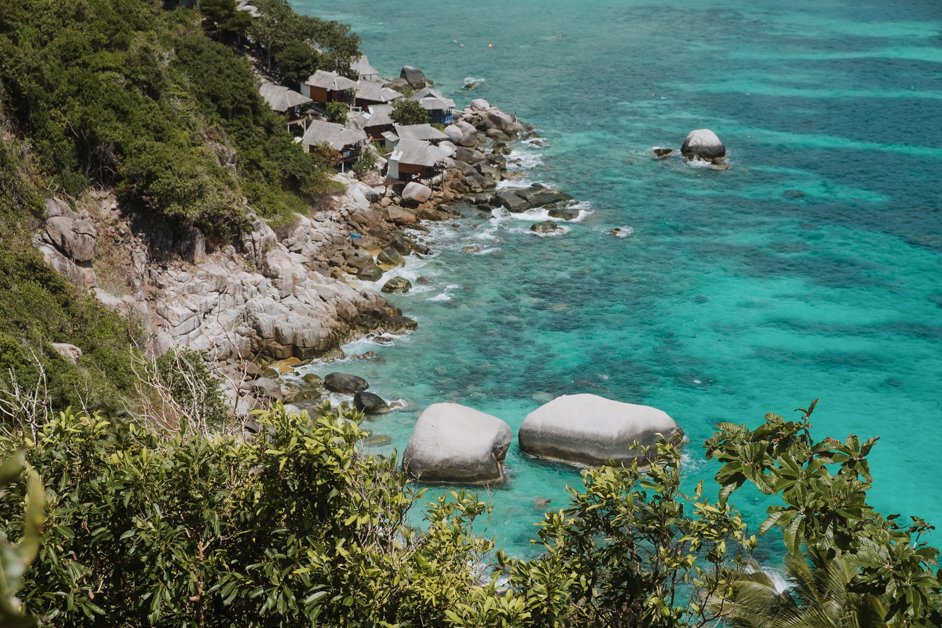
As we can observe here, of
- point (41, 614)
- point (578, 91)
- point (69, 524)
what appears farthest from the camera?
point (578, 91)

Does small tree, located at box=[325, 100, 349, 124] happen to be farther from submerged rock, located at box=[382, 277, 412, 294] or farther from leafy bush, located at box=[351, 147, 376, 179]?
submerged rock, located at box=[382, 277, 412, 294]

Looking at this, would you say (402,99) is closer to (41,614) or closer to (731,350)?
(731,350)

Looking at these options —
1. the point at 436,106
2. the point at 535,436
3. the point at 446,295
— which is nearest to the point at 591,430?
the point at 535,436

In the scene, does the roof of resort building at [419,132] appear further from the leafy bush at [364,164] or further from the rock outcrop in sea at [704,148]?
the rock outcrop in sea at [704,148]

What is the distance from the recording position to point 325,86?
48750mm

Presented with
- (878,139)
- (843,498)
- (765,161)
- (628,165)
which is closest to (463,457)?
(843,498)

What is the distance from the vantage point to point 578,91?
62750mm

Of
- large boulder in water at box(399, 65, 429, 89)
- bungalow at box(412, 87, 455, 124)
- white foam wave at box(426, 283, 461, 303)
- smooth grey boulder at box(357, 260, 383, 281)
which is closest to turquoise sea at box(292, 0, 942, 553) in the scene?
white foam wave at box(426, 283, 461, 303)

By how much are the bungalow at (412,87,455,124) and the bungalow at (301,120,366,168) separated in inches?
340

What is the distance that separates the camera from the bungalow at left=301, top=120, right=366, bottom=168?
42.7 metres

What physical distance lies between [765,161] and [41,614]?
158ft

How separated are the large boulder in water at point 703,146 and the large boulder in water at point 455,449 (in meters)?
30.1

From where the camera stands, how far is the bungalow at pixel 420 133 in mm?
46531

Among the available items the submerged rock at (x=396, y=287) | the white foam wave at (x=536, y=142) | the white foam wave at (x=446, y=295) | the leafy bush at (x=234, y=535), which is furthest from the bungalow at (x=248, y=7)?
the leafy bush at (x=234, y=535)
